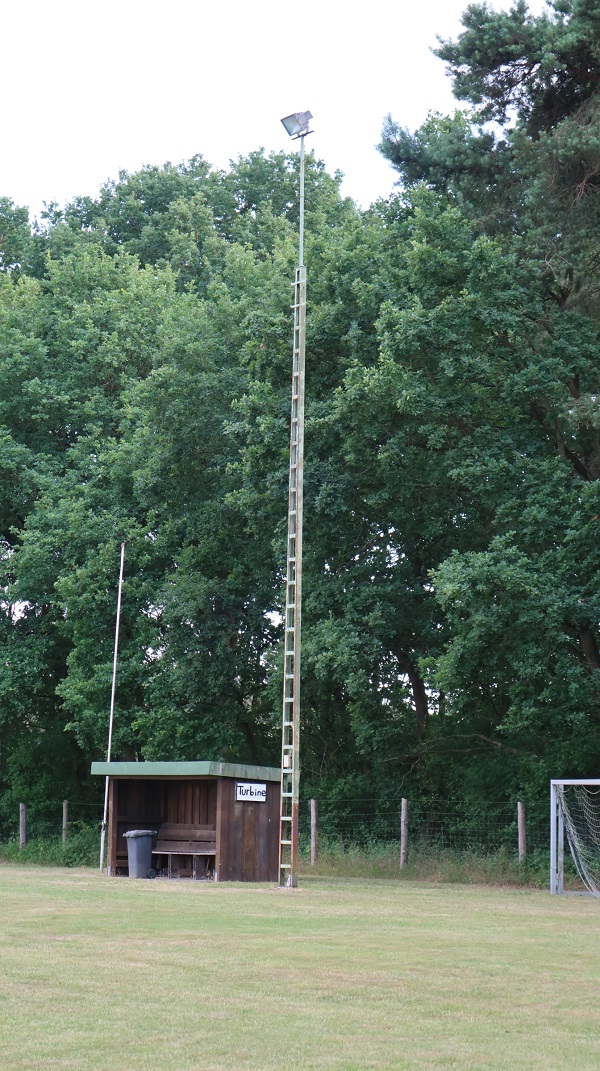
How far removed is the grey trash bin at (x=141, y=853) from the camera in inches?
980

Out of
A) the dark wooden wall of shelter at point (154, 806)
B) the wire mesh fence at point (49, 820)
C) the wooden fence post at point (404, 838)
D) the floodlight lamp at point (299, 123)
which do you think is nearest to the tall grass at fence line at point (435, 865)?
the wooden fence post at point (404, 838)

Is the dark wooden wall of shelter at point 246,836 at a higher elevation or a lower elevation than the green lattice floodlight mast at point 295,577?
lower

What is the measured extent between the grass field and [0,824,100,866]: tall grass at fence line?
1751 cm

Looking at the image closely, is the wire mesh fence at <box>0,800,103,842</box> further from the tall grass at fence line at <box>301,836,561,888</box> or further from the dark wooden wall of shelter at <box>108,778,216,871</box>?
the dark wooden wall of shelter at <box>108,778,216,871</box>

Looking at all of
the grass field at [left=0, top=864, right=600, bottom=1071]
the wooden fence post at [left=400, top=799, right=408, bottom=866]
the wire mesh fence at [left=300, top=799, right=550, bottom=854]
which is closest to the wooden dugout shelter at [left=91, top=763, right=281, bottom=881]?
the wooden fence post at [left=400, top=799, right=408, bottom=866]

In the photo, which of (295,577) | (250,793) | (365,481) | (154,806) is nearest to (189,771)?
(250,793)

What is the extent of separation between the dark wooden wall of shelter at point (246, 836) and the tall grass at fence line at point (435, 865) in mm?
3944

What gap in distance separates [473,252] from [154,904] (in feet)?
54.9

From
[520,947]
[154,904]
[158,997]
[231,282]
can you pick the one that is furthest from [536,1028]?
[231,282]

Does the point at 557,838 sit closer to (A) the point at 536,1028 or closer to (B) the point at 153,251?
(A) the point at 536,1028

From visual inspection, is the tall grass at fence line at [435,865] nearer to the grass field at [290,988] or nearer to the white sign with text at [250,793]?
the white sign with text at [250,793]

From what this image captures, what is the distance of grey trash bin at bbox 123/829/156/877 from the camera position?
24.9 m

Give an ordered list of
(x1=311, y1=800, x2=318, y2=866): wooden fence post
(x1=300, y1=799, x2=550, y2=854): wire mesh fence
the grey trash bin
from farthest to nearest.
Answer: (x1=311, y1=800, x2=318, y2=866): wooden fence post, (x1=300, y1=799, x2=550, y2=854): wire mesh fence, the grey trash bin

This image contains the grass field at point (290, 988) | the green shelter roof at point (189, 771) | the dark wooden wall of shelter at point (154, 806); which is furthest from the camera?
the dark wooden wall of shelter at point (154, 806)
